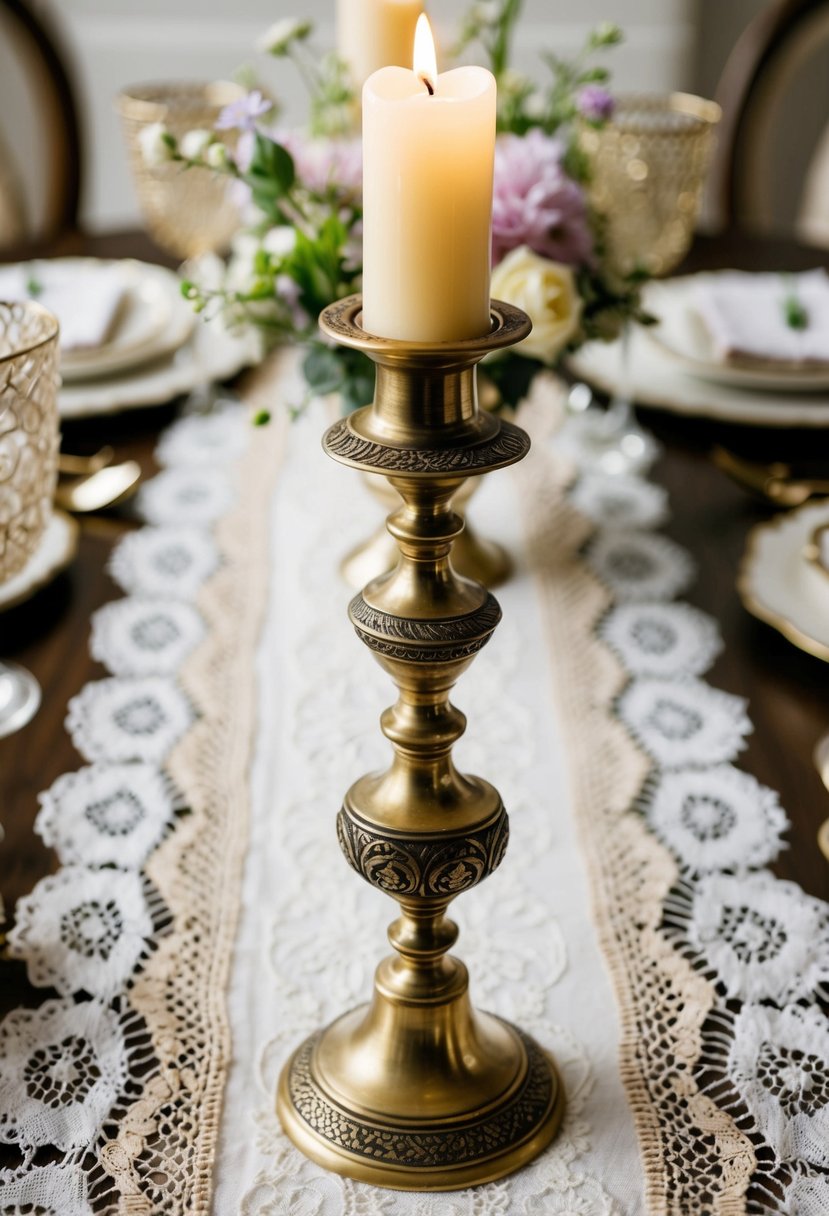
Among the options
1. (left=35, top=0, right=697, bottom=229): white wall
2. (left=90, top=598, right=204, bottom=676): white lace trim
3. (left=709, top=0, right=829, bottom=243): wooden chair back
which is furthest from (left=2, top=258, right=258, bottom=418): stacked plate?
(left=35, top=0, right=697, bottom=229): white wall

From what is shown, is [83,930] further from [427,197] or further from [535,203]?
[535,203]

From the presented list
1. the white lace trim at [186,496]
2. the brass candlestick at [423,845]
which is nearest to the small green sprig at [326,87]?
the white lace trim at [186,496]

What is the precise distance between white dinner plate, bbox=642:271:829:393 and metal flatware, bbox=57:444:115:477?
51 centimetres

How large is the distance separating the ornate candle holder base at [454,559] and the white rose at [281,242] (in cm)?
18

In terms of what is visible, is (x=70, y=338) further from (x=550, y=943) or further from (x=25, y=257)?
(x=550, y=943)

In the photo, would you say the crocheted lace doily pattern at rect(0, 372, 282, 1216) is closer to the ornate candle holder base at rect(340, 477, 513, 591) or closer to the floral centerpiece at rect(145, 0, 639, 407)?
the ornate candle holder base at rect(340, 477, 513, 591)

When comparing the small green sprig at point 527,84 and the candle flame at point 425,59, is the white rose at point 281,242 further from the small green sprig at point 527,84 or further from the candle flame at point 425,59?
the candle flame at point 425,59

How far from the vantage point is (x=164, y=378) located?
1.30 meters

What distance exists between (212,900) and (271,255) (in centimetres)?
47

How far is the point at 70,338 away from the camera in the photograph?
4.07ft

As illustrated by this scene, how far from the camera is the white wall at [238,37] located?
9.66ft

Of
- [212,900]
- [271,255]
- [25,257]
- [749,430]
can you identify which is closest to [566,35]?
[25,257]

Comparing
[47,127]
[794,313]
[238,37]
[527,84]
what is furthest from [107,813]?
[238,37]

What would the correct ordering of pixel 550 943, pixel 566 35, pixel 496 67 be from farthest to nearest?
pixel 566 35 → pixel 496 67 → pixel 550 943
